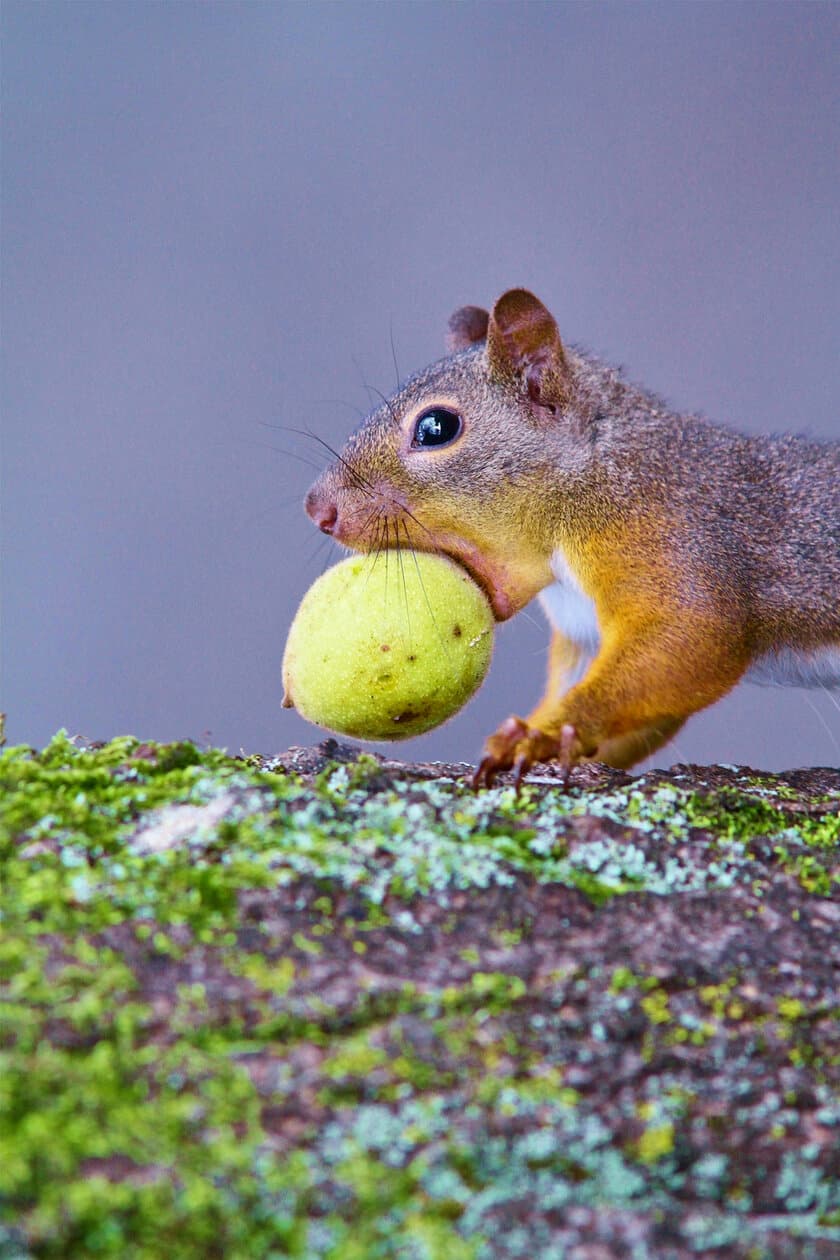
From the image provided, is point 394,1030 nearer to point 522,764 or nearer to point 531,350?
point 522,764

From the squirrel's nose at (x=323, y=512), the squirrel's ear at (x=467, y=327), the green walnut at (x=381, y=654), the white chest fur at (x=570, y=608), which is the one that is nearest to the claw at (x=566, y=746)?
the green walnut at (x=381, y=654)

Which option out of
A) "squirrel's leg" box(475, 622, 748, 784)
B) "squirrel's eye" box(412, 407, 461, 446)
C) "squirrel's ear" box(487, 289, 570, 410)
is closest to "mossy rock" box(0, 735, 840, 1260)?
"squirrel's leg" box(475, 622, 748, 784)

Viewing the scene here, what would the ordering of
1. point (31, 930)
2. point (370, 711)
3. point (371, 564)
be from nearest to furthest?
1. point (31, 930)
2. point (370, 711)
3. point (371, 564)

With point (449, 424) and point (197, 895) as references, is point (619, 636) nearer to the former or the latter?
point (449, 424)

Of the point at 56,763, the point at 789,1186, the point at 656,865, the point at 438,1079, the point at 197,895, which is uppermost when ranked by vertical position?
the point at 56,763

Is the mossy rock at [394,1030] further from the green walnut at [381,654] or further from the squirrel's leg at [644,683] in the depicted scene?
the squirrel's leg at [644,683]

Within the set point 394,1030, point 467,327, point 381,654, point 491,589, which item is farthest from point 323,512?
point 394,1030

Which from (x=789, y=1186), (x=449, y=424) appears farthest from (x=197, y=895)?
(x=449, y=424)
